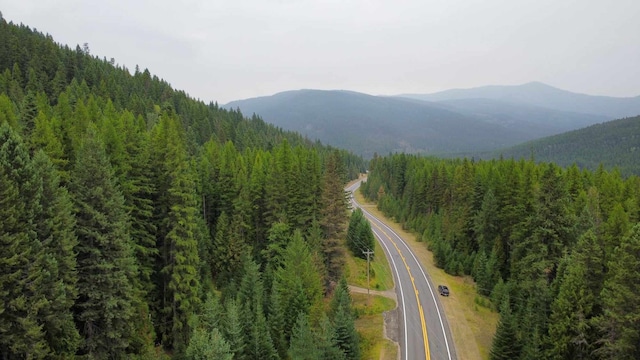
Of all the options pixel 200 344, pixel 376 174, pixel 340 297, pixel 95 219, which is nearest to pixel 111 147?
pixel 95 219

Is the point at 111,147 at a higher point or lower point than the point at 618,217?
higher

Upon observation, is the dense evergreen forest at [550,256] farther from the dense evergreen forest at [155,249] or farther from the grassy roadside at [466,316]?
the dense evergreen forest at [155,249]

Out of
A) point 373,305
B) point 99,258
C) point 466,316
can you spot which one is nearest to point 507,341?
point 466,316

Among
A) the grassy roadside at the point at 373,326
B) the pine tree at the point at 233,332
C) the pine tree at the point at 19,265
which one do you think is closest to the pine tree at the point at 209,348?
the pine tree at the point at 233,332

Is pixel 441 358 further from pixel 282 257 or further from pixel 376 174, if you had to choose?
pixel 376 174

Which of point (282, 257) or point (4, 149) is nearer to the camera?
point (4, 149)

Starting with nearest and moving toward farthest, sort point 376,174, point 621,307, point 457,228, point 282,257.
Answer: point 621,307
point 282,257
point 457,228
point 376,174

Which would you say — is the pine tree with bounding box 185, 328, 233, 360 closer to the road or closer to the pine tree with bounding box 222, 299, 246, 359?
the pine tree with bounding box 222, 299, 246, 359
